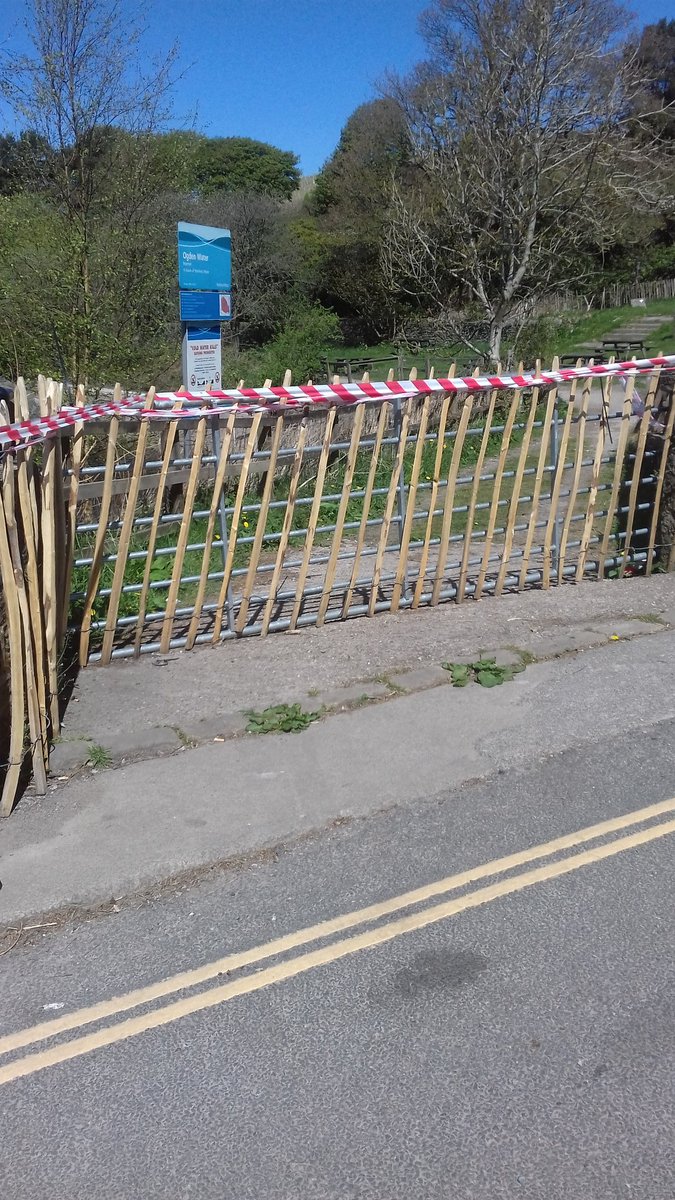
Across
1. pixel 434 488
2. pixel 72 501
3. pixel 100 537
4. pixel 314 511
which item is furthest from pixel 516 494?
pixel 72 501

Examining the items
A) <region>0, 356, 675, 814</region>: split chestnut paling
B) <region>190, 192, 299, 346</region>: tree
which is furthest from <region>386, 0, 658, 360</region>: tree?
<region>0, 356, 675, 814</region>: split chestnut paling

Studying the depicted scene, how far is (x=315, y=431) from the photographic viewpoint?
11703mm

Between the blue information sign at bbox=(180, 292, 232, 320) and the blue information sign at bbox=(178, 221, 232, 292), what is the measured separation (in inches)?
2.8

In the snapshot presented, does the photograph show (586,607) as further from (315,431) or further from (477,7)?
(477,7)

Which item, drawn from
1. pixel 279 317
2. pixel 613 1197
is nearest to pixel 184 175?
pixel 613 1197

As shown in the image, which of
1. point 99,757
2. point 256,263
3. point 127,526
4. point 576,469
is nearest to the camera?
point 99,757

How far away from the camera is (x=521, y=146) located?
19969 millimetres

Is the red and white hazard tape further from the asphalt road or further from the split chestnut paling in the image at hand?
the asphalt road

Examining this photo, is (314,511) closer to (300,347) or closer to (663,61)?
(300,347)

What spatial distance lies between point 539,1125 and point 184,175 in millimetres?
14135

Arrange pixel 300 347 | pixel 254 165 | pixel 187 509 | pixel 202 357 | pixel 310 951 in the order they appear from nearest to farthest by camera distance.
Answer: pixel 310 951 < pixel 187 509 < pixel 202 357 < pixel 300 347 < pixel 254 165

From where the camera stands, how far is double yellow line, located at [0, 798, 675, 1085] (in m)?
Answer: 3.14

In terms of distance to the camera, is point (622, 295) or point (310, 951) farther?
point (622, 295)

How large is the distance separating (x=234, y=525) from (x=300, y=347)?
19619 mm
